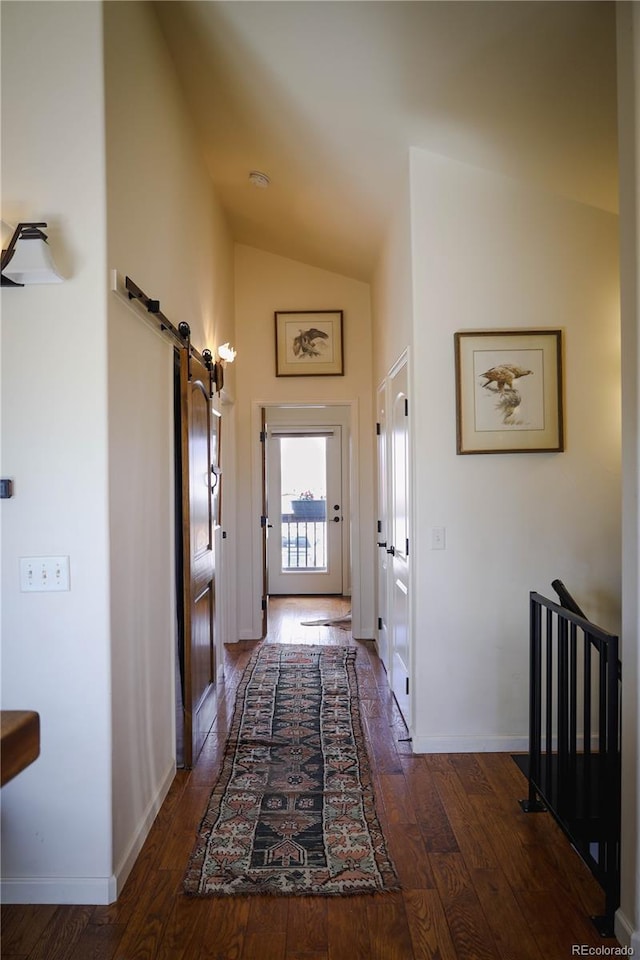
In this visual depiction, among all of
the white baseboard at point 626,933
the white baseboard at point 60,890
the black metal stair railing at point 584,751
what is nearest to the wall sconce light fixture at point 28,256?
the white baseboard at point 60,890

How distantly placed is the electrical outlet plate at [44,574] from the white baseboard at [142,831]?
0.97m

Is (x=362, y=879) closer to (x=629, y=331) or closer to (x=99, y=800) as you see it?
(x=99, y=800)

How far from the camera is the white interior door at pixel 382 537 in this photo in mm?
4152

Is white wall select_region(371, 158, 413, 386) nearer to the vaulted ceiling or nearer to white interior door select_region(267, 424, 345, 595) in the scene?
the vaulted ceiling

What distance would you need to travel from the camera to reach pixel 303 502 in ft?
23.8

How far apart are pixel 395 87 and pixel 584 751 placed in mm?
2666

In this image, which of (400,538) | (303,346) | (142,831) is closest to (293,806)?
(142,831)

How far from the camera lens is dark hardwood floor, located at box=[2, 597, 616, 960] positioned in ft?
5.56

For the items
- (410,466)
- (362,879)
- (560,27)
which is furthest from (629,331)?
(362,879)

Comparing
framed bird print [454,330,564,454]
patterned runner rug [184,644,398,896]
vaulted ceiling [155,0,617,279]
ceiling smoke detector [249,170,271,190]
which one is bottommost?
patterned runner rug [184,644,398,896]

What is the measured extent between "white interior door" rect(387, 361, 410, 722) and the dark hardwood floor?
0.95 meters

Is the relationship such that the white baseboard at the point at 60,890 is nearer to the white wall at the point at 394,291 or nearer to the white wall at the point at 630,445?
the white wall at the point at 630,445

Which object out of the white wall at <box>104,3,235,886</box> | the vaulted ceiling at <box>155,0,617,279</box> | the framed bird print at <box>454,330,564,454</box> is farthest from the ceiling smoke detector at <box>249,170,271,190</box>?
the framed bird print at <box>454,330,564,454</box>

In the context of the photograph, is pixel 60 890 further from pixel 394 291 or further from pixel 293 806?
pixel 394 291
